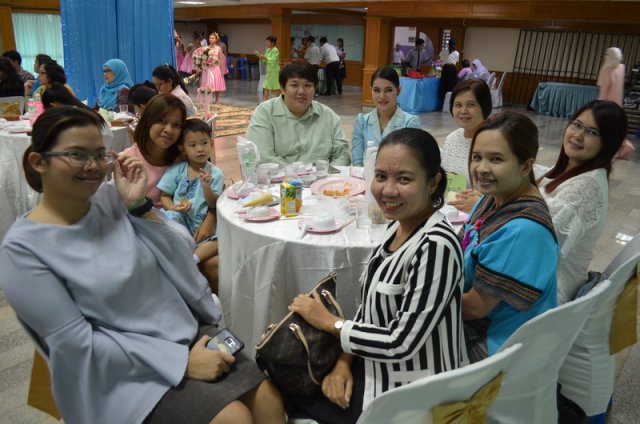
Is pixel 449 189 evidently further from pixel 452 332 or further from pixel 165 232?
pixel 165 232

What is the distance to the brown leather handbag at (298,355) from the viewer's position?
51.1 inches

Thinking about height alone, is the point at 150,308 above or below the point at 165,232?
below

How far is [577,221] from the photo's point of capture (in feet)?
5.68

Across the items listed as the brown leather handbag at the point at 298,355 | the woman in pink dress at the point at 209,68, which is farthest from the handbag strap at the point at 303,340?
the woman in pink dress at the point at 209,68

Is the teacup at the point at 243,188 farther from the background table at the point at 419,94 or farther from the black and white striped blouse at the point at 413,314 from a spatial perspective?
the background table at the point at 419,94

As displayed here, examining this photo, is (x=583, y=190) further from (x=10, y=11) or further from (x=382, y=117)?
(x=10, y=11)

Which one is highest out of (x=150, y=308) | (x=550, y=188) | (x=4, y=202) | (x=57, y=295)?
(x=550, y=188)

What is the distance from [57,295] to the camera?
1.18m

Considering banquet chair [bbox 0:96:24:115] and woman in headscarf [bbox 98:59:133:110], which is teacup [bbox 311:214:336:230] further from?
woman in headscarf [bbox 98:59:133:110]

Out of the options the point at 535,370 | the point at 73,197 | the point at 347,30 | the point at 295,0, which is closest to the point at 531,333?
the point at 535,370

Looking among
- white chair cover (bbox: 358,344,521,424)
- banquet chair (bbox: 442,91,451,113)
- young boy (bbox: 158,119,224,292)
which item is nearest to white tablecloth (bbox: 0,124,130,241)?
young boy (bbox: 158,119,224,292)

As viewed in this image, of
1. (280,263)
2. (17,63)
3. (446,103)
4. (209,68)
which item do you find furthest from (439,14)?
(280,263)

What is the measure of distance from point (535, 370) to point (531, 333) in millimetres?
204

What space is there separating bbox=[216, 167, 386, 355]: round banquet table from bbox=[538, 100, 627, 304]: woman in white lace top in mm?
693
